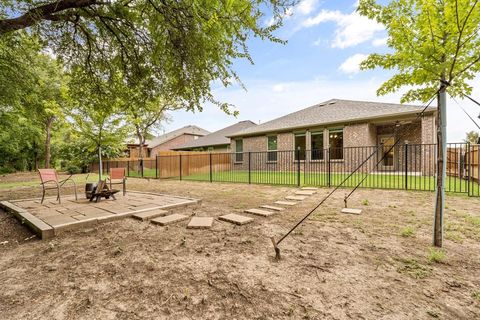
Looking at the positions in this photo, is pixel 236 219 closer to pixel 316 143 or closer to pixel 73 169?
pixel 316 143

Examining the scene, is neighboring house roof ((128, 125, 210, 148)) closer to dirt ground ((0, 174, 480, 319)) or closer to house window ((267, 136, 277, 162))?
house window ((267, 136, 277, 162))

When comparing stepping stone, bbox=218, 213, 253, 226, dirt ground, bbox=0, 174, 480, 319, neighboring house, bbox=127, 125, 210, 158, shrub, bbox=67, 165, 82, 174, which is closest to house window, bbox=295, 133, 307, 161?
dirt ground, bbox=0, 174, 480, 319

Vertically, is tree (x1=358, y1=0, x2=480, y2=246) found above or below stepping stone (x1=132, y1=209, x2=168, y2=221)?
above

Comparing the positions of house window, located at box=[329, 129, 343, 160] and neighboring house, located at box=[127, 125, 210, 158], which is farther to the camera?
neighboring house, located at box=[127, 125, 210, 158]

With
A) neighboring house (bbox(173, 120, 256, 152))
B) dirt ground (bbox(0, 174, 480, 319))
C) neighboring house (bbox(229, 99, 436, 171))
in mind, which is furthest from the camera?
neighboring house (bbox(173, 120, 256, 152))

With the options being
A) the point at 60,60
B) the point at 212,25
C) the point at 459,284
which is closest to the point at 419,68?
the point at 459,284

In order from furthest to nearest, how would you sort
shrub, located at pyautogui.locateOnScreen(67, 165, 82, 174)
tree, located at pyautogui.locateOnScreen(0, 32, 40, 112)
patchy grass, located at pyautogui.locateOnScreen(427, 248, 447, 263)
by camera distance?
shrub, located at pyautogui.locateOnScreen(67, 165, 82, 174), tree, located at pyautogui.locateOnScreen(0, 32, 40, 112), patchy grass, located at pyautogui.locateOnScreen(427, 248, 447, 263)

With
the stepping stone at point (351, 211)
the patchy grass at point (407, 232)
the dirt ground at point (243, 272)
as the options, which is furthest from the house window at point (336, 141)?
the patchy grass at point (407, 232)

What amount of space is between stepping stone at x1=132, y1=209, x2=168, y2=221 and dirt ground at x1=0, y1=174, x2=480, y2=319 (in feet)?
1.31

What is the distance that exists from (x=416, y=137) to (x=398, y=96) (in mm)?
10745

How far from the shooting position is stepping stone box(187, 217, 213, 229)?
375 centimetres

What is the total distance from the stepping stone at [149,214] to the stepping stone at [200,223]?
0.81 metres

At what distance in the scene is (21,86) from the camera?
7352mm

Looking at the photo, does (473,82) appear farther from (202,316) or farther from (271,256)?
(202,316)
